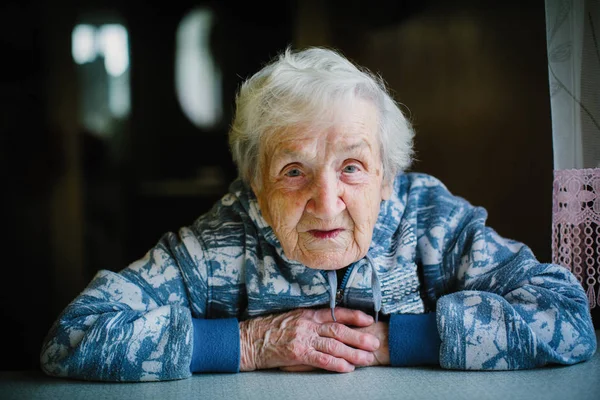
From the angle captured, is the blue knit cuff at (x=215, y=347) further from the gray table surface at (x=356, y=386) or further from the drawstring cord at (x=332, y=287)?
the drawstring cord at (x=332, y=287)

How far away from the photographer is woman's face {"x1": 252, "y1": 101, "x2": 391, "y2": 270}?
5.49ft

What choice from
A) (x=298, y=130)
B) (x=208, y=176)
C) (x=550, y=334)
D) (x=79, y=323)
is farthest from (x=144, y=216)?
(x=550, y=334)

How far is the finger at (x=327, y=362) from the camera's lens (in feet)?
5.52

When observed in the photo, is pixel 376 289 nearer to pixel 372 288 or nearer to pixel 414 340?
pixel 372 288

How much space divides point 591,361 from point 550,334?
0.54 feet

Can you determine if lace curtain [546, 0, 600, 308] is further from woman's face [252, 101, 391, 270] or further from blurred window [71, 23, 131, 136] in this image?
blurred window [71, 23, 131, 136]

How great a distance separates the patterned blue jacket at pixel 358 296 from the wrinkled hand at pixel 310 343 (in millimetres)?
50

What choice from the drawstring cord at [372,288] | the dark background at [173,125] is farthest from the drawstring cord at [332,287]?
the dark background at [173,125]

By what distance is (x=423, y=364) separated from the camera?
1.73 m

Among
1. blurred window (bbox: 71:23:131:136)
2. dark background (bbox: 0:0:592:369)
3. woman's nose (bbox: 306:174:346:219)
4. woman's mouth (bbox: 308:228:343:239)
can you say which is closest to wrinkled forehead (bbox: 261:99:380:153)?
woman's nose (bbox: 306:174:346:219)

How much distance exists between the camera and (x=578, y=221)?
1791 millimetres

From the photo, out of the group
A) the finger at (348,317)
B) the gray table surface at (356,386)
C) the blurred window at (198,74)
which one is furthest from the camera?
the blurred window at (198,74)

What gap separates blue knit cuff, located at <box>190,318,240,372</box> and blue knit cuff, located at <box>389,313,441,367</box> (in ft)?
1.30

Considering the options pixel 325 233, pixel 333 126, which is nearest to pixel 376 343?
pixel 325 233
